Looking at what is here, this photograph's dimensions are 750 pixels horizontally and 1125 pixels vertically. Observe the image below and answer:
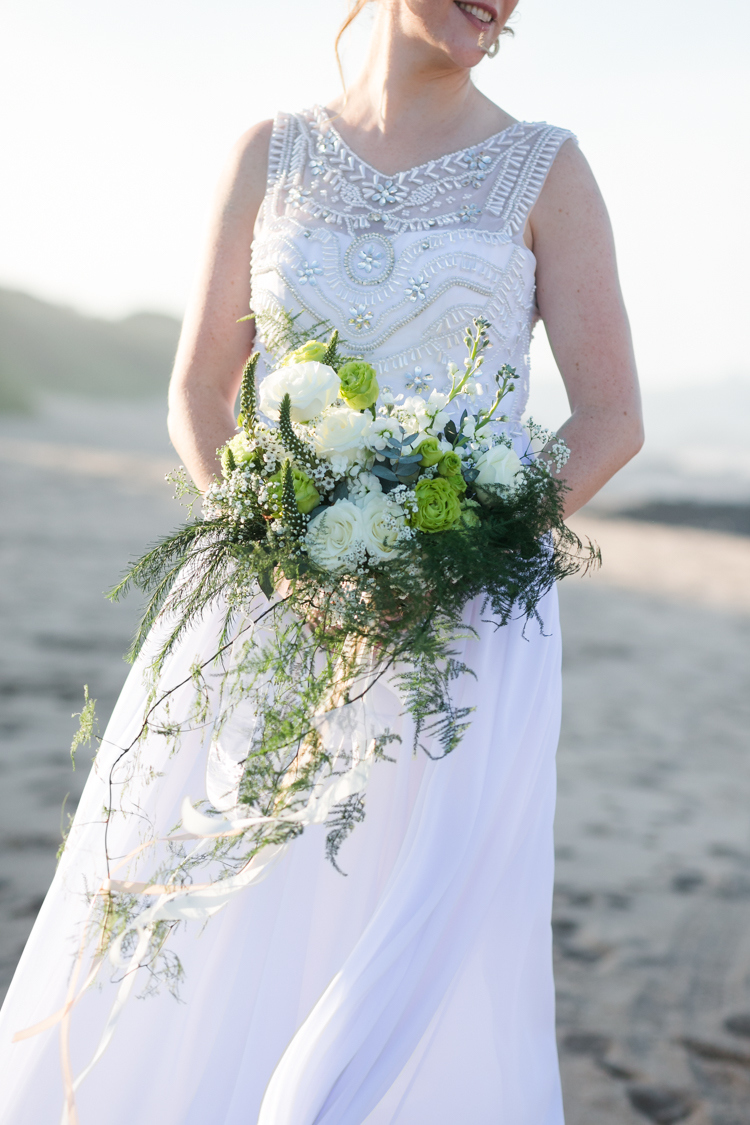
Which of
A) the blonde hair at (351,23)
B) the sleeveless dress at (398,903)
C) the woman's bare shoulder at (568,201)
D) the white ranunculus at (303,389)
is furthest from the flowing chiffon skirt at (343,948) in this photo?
the blonde hair at (351,23)

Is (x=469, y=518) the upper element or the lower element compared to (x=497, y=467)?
lower

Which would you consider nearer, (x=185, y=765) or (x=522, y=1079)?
(x=522, y=1079)

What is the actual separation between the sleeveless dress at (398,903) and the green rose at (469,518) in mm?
328

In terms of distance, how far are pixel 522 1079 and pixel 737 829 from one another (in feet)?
10.6

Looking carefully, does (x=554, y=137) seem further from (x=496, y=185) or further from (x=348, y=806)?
(x=348, y=806)

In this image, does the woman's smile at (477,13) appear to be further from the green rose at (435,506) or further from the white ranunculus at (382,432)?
the green rose at (435,506)

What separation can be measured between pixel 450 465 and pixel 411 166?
3.42 ft

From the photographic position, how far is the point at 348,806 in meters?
1.73

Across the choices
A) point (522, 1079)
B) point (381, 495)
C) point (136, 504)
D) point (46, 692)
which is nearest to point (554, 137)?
point (381, 495)

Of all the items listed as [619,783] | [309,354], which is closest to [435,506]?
[309,354]

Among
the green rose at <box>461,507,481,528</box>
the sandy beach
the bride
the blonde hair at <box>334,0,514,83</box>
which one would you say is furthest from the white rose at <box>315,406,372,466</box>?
the sandy beach

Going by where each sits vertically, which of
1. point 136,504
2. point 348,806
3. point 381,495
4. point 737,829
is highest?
point 136,504

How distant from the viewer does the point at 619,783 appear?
5371 millimetres

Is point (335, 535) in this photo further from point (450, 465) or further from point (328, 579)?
point (450, 465)
